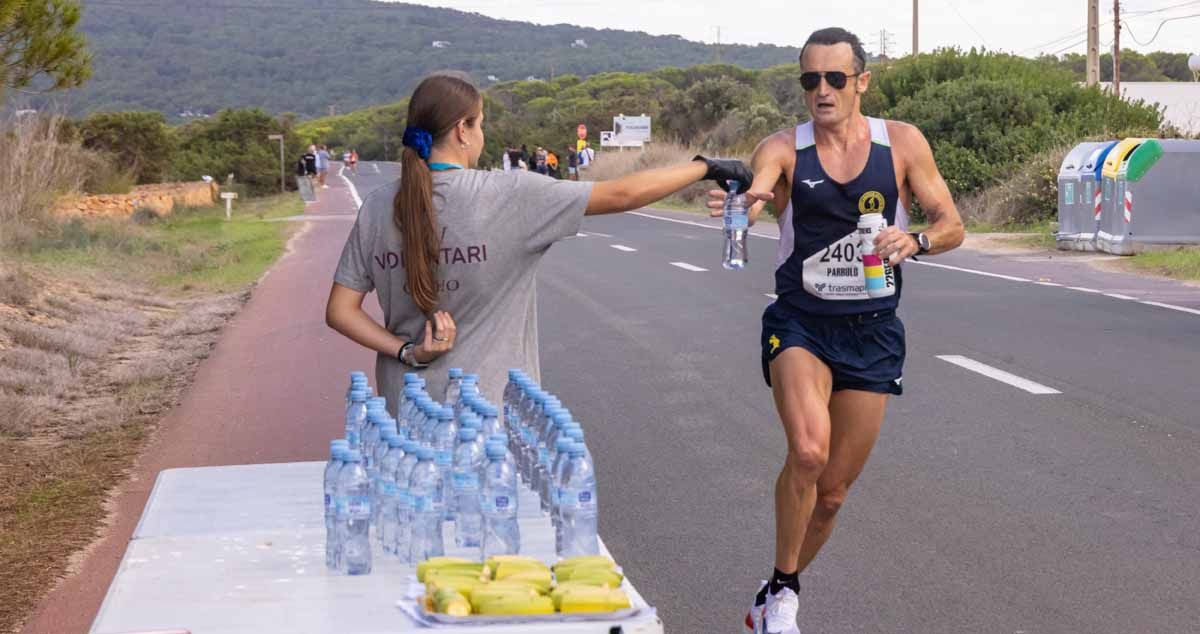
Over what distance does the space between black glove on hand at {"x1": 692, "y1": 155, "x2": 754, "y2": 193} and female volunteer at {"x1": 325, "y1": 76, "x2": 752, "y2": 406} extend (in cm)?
4

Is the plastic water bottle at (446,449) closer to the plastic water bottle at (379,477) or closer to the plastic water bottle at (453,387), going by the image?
the plastic water bottle at (379,477)

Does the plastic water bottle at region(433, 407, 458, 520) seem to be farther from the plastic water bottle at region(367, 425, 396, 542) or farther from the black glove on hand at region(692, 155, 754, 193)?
the black glove on hand at region(692, 155, 754, 193)

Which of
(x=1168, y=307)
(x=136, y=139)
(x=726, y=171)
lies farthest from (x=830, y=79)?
(x=136, y=139)

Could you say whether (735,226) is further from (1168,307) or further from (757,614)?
(1168,307)

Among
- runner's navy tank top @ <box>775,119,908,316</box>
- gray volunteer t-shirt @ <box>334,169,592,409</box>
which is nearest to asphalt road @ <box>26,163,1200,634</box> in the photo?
runner's navy tank top @ <box>775,119,908,316</box>

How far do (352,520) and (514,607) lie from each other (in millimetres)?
606

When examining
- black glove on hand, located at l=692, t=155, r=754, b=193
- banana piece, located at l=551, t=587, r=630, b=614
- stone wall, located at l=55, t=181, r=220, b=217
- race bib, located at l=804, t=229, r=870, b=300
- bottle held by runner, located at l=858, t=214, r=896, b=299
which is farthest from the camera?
stone wall, located at l=55, t=181, r=220, b=217

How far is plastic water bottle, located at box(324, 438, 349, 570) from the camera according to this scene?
4.15 meters

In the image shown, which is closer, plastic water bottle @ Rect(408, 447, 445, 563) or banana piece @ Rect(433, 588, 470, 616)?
banana piece @ Rect(433, 588, 470, 616)

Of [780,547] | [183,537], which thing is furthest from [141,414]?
[183,537]

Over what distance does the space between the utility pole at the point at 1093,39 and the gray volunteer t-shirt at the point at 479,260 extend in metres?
42.9

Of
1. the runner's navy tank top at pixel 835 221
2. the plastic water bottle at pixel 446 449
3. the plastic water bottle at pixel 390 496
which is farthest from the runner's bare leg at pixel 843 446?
the plastic water bottle at pixel 390 496

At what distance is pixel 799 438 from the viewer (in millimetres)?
5816

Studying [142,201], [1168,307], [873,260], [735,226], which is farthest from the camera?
[142,201]
